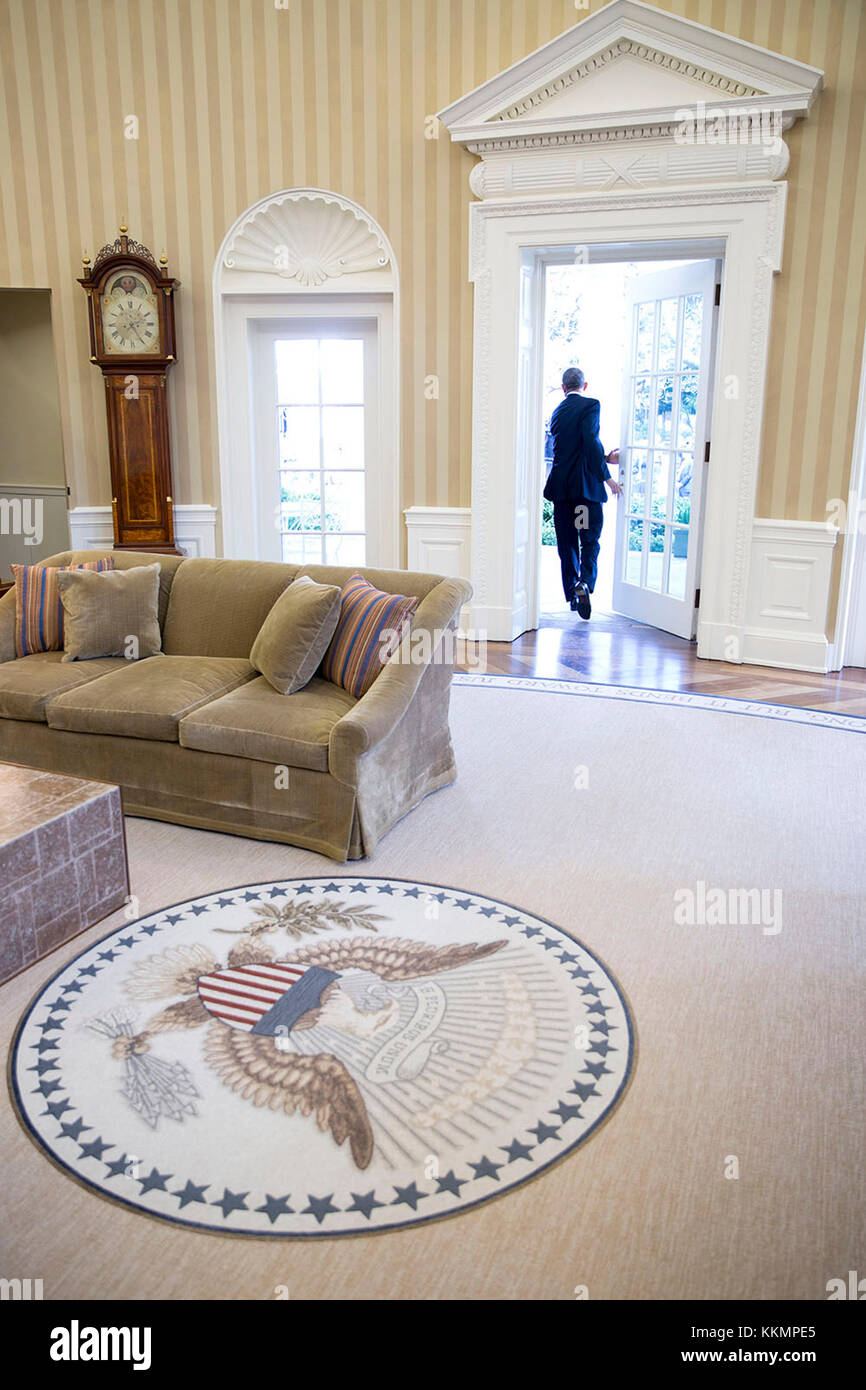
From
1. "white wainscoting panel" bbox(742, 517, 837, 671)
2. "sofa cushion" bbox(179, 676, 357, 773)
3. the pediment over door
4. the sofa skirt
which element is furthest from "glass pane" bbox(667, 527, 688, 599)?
the sofa skirt

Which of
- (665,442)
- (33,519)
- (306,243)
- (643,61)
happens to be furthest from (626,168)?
(33,519)

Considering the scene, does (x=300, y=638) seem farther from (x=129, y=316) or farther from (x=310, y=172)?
(x=310, y=172)

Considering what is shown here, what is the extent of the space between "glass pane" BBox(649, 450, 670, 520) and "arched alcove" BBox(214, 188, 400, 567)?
165 cm

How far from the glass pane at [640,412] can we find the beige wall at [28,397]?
13.0 feet

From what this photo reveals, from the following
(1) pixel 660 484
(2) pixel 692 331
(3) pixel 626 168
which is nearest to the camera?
(3) pixel 626 168

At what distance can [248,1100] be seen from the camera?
226 cm

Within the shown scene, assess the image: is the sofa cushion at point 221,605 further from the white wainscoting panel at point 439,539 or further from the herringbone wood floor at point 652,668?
the white wainscoting panel at point 439,539

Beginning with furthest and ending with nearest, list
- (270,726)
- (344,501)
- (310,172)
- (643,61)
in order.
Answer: (344,501), (310,172), (643,61), (270,726)

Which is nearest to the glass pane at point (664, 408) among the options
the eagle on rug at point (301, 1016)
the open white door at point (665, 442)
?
the open white door at point (665, 442)

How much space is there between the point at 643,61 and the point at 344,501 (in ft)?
9.54

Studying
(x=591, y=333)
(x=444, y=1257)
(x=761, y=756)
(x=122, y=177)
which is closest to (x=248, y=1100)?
(x=444, y=1257)

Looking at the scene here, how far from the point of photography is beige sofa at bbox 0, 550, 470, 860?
3.40m

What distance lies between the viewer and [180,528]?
21.8 feet

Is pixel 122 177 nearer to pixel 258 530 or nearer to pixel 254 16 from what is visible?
pixel 254 16
